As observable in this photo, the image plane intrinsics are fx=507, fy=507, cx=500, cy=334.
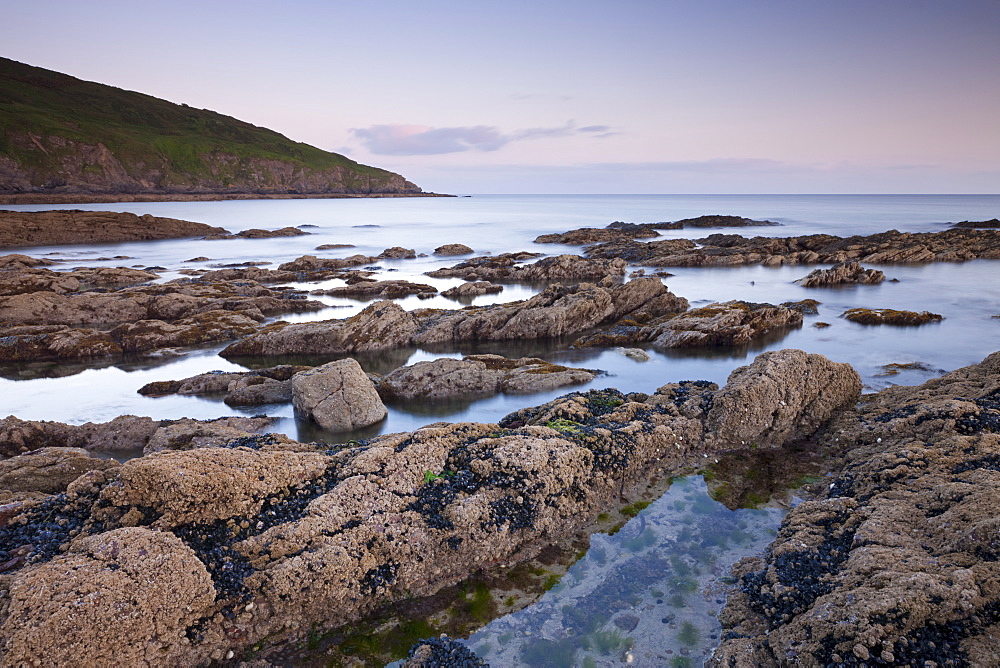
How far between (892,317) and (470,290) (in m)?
23.4

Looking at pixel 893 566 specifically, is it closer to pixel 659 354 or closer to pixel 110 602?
pixel 110 602

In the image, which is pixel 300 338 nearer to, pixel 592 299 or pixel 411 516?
pixel 592 299

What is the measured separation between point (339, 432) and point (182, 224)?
7467 cm

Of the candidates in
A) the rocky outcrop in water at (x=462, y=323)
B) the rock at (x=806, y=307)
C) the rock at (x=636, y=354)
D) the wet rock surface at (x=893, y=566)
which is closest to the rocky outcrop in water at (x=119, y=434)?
the rocky outcrop in water at (x=462, y=323)

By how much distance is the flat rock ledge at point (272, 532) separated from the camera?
5.33 m

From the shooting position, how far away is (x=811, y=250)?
51.2 metres

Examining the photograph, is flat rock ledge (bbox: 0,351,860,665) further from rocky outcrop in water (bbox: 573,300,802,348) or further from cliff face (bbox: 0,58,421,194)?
cliff face (bbox: 0,58,421,194)

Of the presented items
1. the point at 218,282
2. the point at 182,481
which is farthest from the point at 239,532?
the point at 218,282

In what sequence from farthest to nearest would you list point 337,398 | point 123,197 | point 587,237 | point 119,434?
point 123,197 < point 587,237 < point 337,398 < point 119,434

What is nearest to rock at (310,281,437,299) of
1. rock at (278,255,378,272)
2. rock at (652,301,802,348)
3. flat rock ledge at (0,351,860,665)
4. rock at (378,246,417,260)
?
rock at (278,255,378,272)

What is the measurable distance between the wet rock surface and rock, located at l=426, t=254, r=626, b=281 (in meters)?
32.5

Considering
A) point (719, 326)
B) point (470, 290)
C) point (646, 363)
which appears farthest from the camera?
point (470, 290)

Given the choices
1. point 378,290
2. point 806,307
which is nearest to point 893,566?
point 806,307

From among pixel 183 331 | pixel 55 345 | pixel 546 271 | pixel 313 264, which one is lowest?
pixel 55 345
